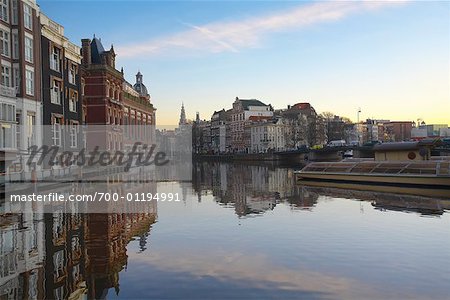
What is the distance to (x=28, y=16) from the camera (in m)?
43.6

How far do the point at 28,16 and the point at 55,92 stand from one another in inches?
383

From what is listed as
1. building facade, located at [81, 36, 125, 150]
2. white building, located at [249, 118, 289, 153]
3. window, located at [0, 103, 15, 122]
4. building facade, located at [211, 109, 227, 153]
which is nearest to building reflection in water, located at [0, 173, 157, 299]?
window, located at [0, 103, 15, 122]

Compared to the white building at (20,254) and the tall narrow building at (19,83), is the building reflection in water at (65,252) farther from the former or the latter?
the tall narrow building at (19,83)

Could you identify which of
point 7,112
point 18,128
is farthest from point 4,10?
point 18,128

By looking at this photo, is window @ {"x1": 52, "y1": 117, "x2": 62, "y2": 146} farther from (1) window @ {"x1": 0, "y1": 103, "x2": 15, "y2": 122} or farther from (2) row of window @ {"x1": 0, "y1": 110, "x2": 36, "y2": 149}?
(1) window @ {"x1": 0, "y1": 103, "x2": 15, "y2": 122}

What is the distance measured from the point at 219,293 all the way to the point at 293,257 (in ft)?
13.8

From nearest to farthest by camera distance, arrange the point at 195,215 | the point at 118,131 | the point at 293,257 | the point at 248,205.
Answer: the point at 293,257
the point at 195,215
the point at 248,205
the point at 118,131

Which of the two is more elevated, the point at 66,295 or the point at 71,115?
the point at 71,115

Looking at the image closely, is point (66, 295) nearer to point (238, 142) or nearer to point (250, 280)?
point (250, 280)

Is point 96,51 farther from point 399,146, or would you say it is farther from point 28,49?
point 399,146

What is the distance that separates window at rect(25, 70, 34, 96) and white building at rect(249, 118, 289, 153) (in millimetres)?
107856

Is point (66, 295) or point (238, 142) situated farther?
point (238, 142)

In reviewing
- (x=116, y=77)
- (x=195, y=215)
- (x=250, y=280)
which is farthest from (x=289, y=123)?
(x=250, y=280)

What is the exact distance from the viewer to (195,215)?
23.3 metres
